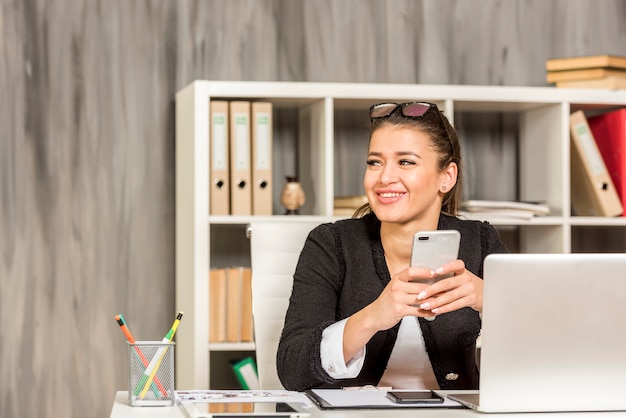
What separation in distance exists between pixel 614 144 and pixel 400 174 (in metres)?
1.49

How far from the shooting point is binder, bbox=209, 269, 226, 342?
3.15 meters

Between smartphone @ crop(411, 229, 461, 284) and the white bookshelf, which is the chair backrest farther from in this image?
the white bookshelf

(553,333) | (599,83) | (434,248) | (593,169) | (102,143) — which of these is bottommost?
(553,333)

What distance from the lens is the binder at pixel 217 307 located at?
315 centimetres

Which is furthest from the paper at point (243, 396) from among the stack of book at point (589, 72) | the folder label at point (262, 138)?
the stack of book at point (589, 72)

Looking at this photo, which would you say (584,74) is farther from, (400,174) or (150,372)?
(150,372)

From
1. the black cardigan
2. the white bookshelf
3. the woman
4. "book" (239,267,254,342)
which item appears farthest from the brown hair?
"book" (239,267,254,342)

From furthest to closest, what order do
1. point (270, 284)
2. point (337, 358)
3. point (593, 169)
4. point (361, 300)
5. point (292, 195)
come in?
point (593, 169)
point (292, 195)
point (270, 284)
point (361, 300)
point (337, 358)

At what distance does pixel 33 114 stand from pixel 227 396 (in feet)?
6.49

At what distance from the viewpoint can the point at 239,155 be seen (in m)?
3.14

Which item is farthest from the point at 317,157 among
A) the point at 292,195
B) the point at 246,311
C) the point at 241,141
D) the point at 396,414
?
the point at 396,414

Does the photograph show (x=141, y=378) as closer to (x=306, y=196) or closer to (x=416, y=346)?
(x=416, y=346)

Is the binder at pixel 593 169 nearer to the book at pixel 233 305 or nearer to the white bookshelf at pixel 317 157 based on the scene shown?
the white bookshelf at pixel 317 157

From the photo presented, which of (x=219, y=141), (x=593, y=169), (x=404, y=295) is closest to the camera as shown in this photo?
(x=404, y=295)
